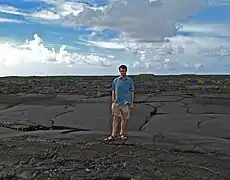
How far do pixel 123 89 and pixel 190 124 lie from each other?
4839 mm

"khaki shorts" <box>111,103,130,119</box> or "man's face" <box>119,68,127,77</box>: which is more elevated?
"man's face" <box>119,68,127,77</box>

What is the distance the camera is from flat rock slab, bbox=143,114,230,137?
39.7ft

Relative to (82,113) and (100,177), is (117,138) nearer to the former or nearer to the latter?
(100,177)

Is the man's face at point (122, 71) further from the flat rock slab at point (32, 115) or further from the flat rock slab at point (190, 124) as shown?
the flat rock slab at point (32, 115)

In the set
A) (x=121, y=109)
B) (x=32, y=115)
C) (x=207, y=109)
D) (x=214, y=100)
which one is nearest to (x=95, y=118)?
(x=32, y=115)

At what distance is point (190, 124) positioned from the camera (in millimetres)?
13531

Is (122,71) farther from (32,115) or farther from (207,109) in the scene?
(207,109)

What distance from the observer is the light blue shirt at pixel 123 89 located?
31.6ft

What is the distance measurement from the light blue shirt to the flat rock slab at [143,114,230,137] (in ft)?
7.94

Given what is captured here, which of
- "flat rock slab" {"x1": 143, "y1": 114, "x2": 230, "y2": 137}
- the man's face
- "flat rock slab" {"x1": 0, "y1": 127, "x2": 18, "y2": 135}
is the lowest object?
"flat rock slab" {"x1": 0, "y1": 127, "x2": 18, "y2": 135}

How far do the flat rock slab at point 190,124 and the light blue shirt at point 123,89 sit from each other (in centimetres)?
242

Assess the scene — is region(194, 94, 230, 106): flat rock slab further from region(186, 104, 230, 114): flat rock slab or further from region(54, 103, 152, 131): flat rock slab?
region(54, 103, 152, 131): flat rock slab

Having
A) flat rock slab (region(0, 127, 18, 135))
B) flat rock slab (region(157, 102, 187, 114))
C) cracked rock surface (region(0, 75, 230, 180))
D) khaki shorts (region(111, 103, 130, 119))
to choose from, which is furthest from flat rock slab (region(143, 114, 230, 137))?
flat rock slab (region(0, 127, 18, 135))

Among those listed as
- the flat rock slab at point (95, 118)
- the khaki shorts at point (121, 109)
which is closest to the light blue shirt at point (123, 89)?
the khaki shorts at point (121, 109)
